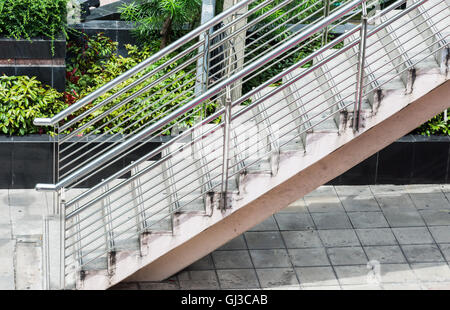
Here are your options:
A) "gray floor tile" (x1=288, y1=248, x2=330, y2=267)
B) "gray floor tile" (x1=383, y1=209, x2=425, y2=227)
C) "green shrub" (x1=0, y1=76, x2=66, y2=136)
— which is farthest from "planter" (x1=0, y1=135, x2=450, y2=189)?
"gray floor tile" (x1=288, y1=248, x2=330, y2=267)

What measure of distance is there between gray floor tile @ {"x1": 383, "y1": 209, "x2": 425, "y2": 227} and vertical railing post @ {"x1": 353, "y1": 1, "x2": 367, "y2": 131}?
88.0 inches

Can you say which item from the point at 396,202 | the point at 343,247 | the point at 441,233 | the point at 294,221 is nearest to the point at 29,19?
the point at 294,221

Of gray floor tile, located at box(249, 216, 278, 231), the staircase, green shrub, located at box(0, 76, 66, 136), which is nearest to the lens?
the staircase

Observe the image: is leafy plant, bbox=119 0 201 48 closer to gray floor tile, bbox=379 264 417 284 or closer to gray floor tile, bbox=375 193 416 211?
gray floor tile, bbox=375 193 416 211

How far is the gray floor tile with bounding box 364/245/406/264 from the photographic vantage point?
28.0 feet

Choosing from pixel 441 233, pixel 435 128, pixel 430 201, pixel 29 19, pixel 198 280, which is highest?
pixel 29 19

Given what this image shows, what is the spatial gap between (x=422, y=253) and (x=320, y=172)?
1.77 meters

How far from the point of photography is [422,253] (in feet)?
28.5

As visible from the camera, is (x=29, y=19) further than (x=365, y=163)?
No

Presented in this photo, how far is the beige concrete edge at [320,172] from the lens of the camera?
295 inches

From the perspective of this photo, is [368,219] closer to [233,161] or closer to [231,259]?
[231,259]

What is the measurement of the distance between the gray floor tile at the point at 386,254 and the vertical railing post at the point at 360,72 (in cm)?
179

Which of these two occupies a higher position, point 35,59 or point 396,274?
Answer: point 35,59

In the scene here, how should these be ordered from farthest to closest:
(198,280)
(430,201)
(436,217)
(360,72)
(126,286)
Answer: (430,201) < (436,217) < (198,280) < (126,286) < (360,72)
